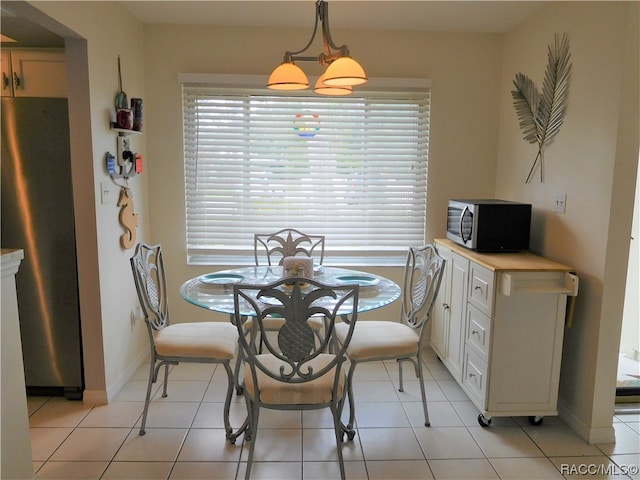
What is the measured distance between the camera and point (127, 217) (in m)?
2.87

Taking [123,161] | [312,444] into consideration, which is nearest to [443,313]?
[312,444]

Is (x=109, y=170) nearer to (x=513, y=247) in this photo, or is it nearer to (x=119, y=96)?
(x=119, y=96)

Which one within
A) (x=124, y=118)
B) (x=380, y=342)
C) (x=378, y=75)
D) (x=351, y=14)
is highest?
(x=351, y=14)

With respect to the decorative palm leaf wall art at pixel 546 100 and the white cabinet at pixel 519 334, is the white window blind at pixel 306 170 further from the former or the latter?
the white cabinet at pixel 519 334

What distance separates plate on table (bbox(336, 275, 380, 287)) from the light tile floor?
29.3 inches

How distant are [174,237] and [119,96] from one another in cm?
109

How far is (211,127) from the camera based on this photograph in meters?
3.29

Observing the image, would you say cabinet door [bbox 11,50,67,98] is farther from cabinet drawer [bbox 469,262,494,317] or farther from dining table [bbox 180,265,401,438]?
cabinet drawer [bbox 469,262,494,317]

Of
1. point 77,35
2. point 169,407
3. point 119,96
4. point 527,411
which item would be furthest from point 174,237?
point 527,411

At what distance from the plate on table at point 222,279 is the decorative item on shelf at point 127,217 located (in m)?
0.70

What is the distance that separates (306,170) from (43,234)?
1751mm

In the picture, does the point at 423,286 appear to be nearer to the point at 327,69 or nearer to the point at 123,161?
the point at 327,69

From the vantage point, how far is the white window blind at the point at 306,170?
3285 mm

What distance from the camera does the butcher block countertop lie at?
2.26 metres
